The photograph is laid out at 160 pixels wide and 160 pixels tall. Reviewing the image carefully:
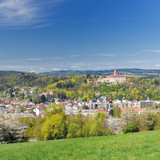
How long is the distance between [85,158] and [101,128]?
24.6 metres

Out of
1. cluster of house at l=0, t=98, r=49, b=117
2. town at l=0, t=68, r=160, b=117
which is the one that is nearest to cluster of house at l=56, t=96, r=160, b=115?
town at l=0, t=68, r=160, b=117

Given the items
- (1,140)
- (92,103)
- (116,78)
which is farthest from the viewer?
(116,78)

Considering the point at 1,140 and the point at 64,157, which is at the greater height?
the point at 64,157

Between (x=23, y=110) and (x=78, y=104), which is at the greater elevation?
(x=23, y=110)

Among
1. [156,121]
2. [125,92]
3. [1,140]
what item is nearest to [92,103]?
[125,92]

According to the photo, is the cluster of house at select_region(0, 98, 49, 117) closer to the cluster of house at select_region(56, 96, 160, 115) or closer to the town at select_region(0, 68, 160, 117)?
the town at select_region(0, 68, 160, 117)

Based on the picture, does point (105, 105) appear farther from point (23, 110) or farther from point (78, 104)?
point (23, 110)

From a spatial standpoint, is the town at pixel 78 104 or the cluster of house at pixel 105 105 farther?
the cluster of house at pixel 105 105

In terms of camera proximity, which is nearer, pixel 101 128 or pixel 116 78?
pixel 101 128

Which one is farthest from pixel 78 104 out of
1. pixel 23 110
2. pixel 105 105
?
pixel 23 110

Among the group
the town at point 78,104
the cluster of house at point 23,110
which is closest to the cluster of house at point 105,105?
the town at point 78,104

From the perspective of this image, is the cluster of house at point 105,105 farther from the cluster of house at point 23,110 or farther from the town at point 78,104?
the cluster of house at point 23,110

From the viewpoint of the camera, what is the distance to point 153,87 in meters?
143

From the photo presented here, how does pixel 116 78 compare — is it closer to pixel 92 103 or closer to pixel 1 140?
pixel 92 103
